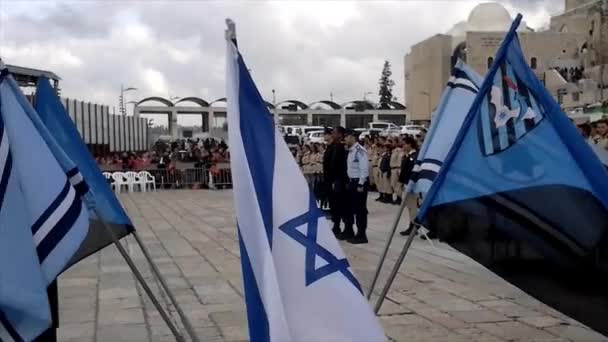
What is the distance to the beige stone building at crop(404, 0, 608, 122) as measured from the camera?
207 ft

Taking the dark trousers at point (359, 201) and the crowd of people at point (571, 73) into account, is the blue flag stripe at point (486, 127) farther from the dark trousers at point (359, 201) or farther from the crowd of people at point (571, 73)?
the crowd of people at point (571, 73)

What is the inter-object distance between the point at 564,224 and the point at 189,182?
2645cm

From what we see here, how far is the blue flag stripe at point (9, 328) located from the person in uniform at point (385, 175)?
15.3 metres

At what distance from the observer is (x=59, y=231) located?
12.4 ft

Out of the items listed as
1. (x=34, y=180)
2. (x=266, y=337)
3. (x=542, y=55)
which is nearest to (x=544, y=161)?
(x=266, y=337)

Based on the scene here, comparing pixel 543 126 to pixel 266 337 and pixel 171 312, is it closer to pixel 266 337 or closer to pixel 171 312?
pixel 266 337

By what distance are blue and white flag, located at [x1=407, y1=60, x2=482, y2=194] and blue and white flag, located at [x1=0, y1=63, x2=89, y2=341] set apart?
7.46 feet

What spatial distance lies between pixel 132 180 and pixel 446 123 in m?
24.3

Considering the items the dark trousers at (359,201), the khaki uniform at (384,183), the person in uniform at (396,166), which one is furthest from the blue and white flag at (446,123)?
the khaki uniform at (384,183)

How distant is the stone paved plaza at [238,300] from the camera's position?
630 centimetres

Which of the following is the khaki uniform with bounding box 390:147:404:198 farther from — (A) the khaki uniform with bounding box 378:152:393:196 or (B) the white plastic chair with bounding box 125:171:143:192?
(B) the white plastic chair with bounding box 125:171:143:192

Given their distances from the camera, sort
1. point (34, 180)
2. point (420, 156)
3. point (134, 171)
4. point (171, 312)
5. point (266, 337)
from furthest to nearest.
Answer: point (134, 171), point (171, 312), point (420, 156), point (34, 180), point (266, 337)

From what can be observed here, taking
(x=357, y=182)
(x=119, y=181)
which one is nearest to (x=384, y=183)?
(x=357, y=182)

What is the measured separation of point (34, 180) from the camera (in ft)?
12.5
